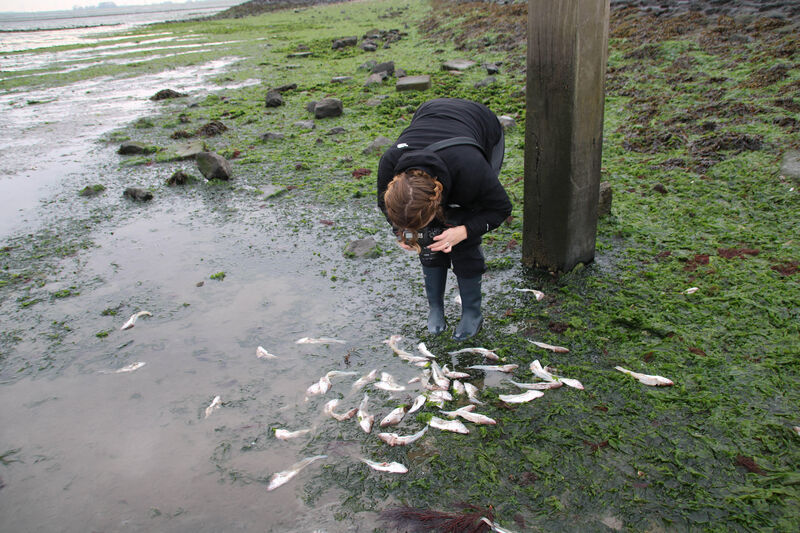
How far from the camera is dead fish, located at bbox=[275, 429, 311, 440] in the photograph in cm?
303

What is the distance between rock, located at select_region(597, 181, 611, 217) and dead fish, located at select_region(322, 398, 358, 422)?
10.2ft

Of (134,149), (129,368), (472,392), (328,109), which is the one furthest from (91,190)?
(472,392)

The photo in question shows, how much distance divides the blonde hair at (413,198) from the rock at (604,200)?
2.67 metres

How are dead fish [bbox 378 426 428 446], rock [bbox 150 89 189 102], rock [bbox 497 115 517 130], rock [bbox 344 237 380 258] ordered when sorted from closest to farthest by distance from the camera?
dead fish [bbox 378 426 428 446], rock [bbox 344 237 380 258], rock [bbox 497 115 517 130], rock [bbox 150 89 189 102]

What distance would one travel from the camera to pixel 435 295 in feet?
12.1

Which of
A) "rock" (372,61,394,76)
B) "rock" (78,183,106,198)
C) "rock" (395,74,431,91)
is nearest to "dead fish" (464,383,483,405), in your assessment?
"rock" (78,183,106,198)

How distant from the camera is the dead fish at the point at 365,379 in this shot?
3379 millimetres

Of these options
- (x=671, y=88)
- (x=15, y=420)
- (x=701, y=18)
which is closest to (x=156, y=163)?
(x=15, y=420)

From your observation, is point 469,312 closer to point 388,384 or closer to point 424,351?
point 424,351

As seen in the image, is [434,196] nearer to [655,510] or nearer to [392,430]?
[392,430]

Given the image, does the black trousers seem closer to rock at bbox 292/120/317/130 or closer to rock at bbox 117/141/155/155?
rock at bbox 292/120/317/130

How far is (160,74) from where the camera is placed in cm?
1923

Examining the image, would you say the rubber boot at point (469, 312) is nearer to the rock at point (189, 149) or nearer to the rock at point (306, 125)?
the rock at point (189, 149)

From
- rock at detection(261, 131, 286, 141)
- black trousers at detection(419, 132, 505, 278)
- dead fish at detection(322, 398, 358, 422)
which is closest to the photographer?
dead fish at detection(322, 398, 358, 422)
